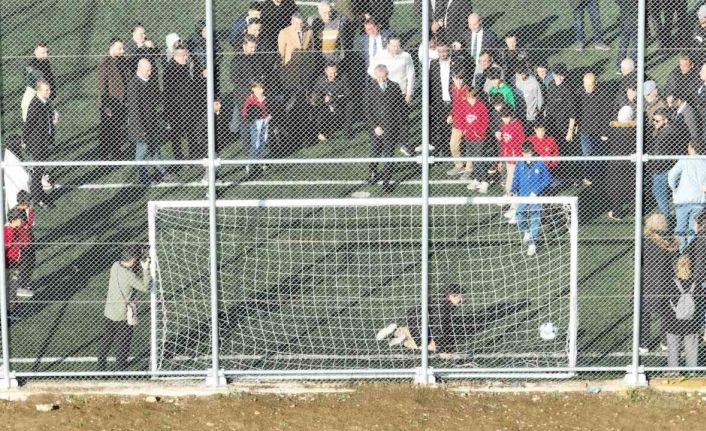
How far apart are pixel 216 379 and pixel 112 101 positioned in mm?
4918

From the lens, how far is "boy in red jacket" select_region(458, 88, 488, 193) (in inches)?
820

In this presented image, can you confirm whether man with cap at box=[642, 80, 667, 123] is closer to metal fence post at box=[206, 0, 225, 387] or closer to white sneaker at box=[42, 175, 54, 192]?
metal fence post at box=[206, 0, 225, 387]

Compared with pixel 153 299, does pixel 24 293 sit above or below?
below

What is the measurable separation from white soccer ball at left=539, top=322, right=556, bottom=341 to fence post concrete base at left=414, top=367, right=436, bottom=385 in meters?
1.52

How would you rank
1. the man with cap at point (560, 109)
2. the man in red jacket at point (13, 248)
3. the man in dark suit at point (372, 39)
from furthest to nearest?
the man in dark suit at point (372, 39), the man with cap at point (560, 109), the man in red jacket at point (13, 248)

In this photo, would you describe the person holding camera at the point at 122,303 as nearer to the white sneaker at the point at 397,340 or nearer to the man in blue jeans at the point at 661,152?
the white sneaker at the point at 397,340

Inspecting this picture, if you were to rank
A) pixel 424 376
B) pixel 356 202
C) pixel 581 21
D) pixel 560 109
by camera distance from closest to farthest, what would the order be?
1. pixel 424 376
2. pixel 356 202
3. pixel 560 109
4. pixel 581 21

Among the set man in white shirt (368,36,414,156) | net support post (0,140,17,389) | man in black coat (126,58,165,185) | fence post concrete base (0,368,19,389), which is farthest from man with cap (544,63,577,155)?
fence post concrete base (0,368,19,389)

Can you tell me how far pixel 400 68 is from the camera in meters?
21.2

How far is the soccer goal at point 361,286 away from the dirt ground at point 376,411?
41 cm

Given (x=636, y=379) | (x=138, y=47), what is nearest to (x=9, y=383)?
(x=138, y=47)

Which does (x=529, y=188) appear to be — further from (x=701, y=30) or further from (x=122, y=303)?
(x=122, y=303)

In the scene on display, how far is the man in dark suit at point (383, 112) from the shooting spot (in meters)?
20.7

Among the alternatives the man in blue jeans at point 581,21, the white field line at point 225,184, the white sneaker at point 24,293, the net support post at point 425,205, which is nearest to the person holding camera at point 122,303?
the white sneaker at point 24,293
